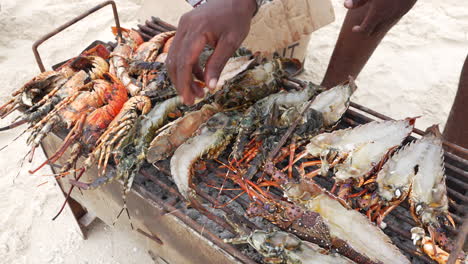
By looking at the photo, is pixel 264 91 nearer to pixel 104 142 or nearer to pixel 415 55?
pixel 104 142

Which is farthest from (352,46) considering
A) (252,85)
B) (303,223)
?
(303,223)

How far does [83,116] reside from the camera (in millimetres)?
2568

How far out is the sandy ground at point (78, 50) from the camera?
3.63 m

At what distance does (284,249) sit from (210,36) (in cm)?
132

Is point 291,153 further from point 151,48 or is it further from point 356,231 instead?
point 151,48

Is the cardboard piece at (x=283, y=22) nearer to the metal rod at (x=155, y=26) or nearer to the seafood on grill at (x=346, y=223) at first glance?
the metal rod at (x=155, y=26)

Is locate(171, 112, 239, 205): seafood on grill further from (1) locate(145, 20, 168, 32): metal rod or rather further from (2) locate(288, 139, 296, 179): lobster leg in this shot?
(1) locate(145, 20, 168, 32): metal rod

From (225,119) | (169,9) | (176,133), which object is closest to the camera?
(176,133)

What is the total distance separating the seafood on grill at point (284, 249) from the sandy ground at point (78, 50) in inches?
58.7

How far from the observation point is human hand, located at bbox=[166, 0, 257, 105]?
2010mm

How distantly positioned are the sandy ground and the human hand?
5.73ft

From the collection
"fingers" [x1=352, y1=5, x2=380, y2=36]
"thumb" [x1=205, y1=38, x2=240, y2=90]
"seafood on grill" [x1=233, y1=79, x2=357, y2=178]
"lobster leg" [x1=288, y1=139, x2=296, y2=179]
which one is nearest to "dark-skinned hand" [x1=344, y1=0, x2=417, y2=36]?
"fingers" [x1=352, y1=5, x2=380, y2=36]

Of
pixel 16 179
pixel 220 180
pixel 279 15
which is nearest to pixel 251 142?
pixel 220 180

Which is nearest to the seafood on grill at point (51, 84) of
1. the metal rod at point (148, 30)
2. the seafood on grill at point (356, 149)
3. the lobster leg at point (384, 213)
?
the metal rod at point (148, 30)
